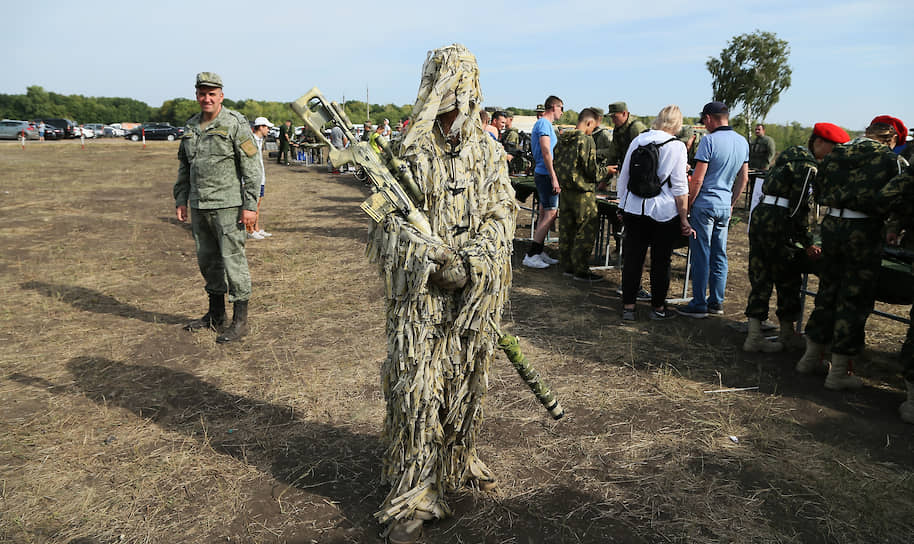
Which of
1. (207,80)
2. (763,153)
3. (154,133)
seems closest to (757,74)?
(763,153)

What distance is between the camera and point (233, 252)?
16.1 feet

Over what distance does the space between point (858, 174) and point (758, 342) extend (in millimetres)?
1690

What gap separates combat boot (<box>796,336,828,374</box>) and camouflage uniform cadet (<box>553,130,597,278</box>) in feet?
9.42

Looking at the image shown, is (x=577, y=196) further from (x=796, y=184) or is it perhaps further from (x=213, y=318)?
(x=213, y=318)

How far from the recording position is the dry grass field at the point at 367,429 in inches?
111

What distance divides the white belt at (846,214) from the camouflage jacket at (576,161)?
2.75 meters

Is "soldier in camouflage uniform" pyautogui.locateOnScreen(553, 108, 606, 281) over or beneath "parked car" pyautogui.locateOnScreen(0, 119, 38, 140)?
beneath

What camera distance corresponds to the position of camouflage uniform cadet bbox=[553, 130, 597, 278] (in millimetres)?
6516

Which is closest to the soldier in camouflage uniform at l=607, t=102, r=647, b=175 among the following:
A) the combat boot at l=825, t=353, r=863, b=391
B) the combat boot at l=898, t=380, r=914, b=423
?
the combat boot at l=825, t=353, r=863, b=391

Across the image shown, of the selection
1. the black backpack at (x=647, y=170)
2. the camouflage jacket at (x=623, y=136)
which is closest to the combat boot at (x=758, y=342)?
the black backpack at (x=647, y=170)

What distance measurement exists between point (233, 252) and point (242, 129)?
109cm

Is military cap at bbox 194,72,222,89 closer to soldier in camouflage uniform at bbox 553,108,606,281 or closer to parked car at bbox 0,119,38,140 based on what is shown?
soldier in camouflage uniform at bbox 553,108,606,281

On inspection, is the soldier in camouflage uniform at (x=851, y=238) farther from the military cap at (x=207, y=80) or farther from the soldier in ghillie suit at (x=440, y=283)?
the military cap at (x=207, y=80)

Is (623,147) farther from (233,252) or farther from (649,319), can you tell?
(233,252)
